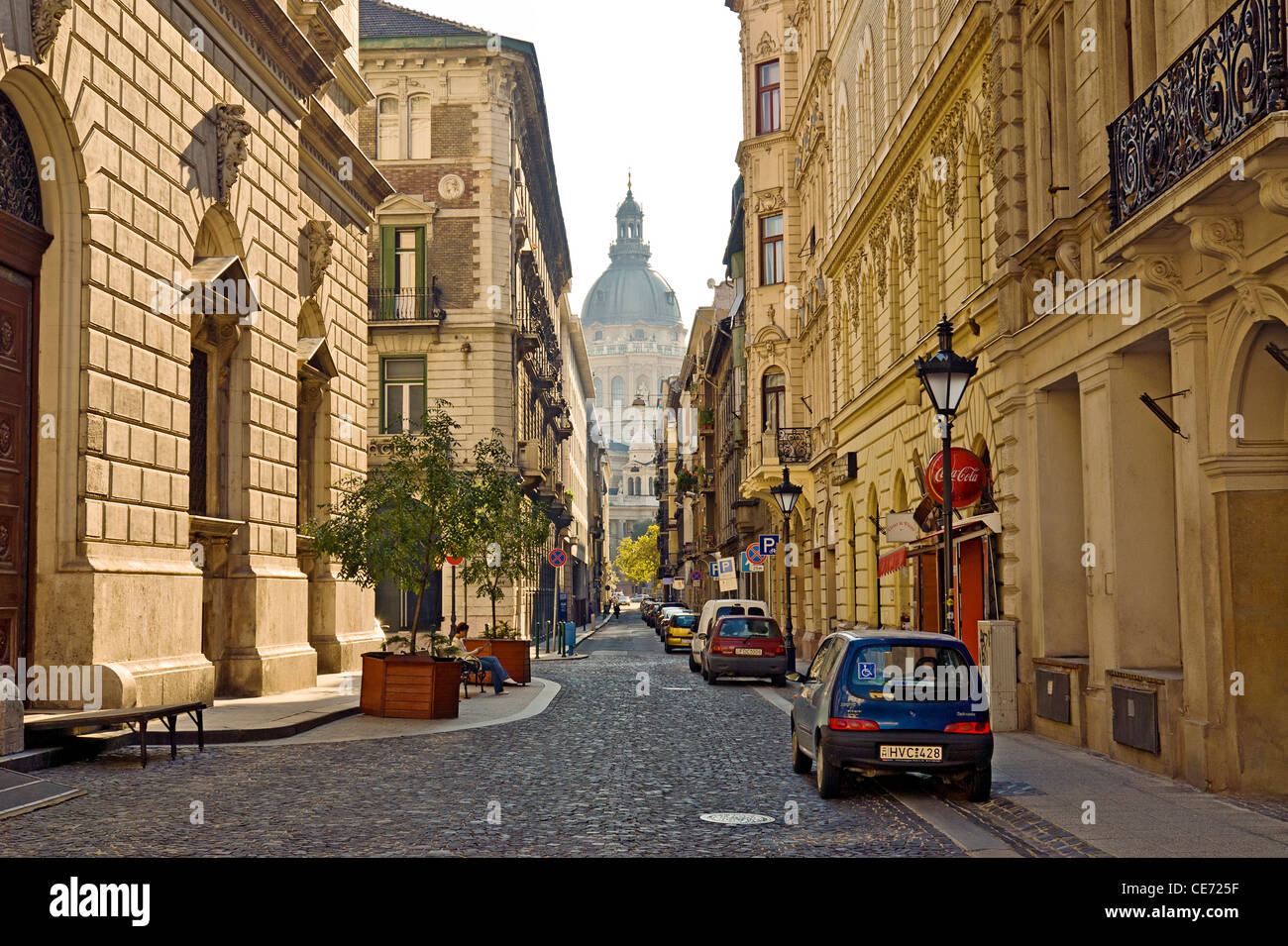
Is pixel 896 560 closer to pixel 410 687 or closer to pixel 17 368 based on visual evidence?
pixel 410 687

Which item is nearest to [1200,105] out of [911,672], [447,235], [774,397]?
[911,672]

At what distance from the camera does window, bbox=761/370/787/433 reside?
145ft

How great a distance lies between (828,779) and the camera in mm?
12328

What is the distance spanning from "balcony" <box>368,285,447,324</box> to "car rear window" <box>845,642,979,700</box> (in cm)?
3486

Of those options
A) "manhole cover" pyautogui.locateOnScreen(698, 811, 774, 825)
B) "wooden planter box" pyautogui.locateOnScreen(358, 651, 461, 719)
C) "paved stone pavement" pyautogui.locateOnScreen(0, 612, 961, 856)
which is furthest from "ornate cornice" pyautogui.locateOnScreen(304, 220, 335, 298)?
"manhole cover" pyautogui.locateOnScreen(698, 811, 774, 825)

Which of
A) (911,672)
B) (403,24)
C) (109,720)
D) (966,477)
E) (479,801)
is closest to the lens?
(479,801)

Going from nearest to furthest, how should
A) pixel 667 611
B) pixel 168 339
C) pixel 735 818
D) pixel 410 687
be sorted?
pixel 735 818, pixel 168 339, pixel 410 687, pixel 667 611

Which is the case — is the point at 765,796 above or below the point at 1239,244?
below

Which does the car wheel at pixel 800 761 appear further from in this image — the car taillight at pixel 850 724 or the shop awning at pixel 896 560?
the shop awning at pixel 896 560

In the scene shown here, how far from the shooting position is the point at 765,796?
12500mm

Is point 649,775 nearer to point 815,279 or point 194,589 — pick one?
point 194,589

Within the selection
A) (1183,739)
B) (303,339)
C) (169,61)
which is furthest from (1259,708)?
(303,339)

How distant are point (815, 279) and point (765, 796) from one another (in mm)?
28012

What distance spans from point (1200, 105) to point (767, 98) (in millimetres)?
36801
